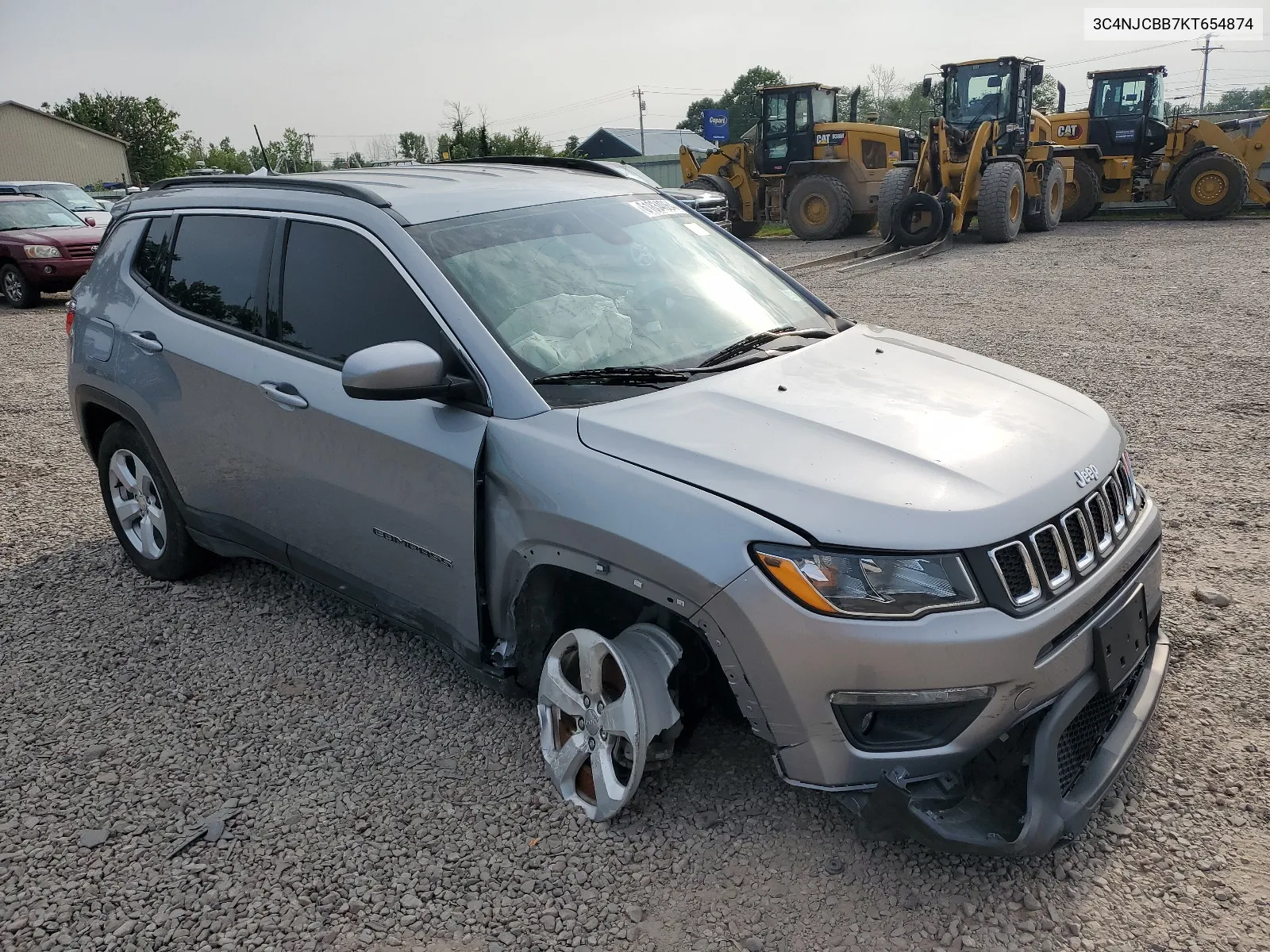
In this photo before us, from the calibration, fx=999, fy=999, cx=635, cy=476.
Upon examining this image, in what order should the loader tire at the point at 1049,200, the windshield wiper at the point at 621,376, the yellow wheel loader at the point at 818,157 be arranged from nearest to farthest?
the windshield wiper at the point at 621,376, the loader tire at the point at 1049,200, the yellow wheel loader at the point at 818,157

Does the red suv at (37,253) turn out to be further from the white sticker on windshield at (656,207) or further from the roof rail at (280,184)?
the white sticker on windshield at (656,207)

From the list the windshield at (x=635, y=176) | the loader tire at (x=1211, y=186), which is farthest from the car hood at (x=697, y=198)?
the loader tire at (x=1211, y=186)

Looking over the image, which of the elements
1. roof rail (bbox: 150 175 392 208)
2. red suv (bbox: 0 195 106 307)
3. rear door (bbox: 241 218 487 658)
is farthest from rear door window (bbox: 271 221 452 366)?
red suv (bbox: 0 195 106 307)

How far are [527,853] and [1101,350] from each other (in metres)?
7.61

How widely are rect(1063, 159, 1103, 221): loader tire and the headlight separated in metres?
21.0

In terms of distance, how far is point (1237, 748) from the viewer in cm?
299

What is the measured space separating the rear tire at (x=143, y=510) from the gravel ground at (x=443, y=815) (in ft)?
0.40

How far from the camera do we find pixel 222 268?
12.8 ft

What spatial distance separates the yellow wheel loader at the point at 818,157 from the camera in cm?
2047

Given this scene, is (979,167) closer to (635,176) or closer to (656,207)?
(635,176)

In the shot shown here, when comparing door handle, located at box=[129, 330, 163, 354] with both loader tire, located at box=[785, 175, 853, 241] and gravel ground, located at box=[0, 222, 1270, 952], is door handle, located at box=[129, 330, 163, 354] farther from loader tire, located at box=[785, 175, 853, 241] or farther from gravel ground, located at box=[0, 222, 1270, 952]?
loader tire, located at box=[785, 175, 853, 241]

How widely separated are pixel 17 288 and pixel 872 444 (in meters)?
15.7

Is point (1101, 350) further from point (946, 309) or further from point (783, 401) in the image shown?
point (783, 401)

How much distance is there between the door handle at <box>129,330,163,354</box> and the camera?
13.3 ft
